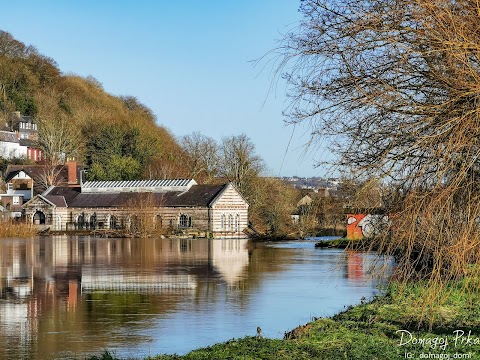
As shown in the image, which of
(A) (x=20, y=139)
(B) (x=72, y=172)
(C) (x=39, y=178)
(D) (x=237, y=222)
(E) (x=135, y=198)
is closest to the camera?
(D) (x=237, y=222)

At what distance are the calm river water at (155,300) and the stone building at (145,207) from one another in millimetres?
29517

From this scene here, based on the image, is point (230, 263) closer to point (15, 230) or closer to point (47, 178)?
point (15, 230)

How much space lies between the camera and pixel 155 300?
19.2 metres

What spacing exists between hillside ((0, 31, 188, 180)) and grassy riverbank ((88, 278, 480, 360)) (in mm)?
66922

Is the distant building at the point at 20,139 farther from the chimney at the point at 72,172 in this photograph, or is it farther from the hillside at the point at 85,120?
the chimney at the point at 72,172

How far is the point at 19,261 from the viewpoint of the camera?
3219cm

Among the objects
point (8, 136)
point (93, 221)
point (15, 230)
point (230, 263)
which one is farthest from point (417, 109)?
point (8, 136)

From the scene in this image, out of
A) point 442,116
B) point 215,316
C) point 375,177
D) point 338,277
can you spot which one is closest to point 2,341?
point 215,316

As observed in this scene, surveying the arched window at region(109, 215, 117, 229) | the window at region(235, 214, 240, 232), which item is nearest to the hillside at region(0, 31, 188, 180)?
the arched window at region(109, 215, 117, 229)

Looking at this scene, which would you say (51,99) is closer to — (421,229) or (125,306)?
(125,306)

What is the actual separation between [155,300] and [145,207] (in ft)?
146

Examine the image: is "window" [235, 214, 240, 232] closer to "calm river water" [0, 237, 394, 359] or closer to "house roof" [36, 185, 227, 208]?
"house roof" [36, 185, 227, 208]

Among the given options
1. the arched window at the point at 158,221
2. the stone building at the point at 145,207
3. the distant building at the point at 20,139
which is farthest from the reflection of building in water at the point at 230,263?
the distant building at the point at 20,139

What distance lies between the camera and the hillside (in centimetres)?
8488
